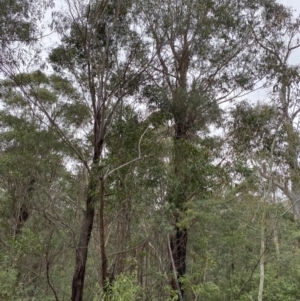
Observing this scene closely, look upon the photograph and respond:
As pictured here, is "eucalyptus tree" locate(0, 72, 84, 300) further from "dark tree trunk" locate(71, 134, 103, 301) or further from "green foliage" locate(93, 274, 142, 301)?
"green foliage" locate(93, 274, 142, 301)

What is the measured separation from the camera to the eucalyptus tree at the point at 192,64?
6707 mm

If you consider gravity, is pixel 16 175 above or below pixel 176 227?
above

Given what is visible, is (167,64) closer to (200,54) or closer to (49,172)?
(200,54)

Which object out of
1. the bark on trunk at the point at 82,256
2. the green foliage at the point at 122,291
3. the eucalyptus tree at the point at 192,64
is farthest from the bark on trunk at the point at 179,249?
the green foliage at the point at 122,291

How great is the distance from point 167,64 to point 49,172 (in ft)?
12.8

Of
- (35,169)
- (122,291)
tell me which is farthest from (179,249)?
(35,169)

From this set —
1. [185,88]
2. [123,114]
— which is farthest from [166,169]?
[185,88]

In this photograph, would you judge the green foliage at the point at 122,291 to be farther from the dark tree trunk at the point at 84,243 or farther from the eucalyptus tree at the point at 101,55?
the eucalyptus tree at the point at 101,55

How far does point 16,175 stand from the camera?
8.36m

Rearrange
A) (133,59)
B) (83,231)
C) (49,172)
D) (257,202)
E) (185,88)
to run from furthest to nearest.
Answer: (49,172) → (257,202) → (185,88) → (133,59) → (83,231)

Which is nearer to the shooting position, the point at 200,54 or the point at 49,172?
the point at 200,54

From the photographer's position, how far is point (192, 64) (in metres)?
7.84

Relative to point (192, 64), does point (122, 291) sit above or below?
below

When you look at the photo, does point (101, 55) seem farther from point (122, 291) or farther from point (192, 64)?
point (122, 291)
